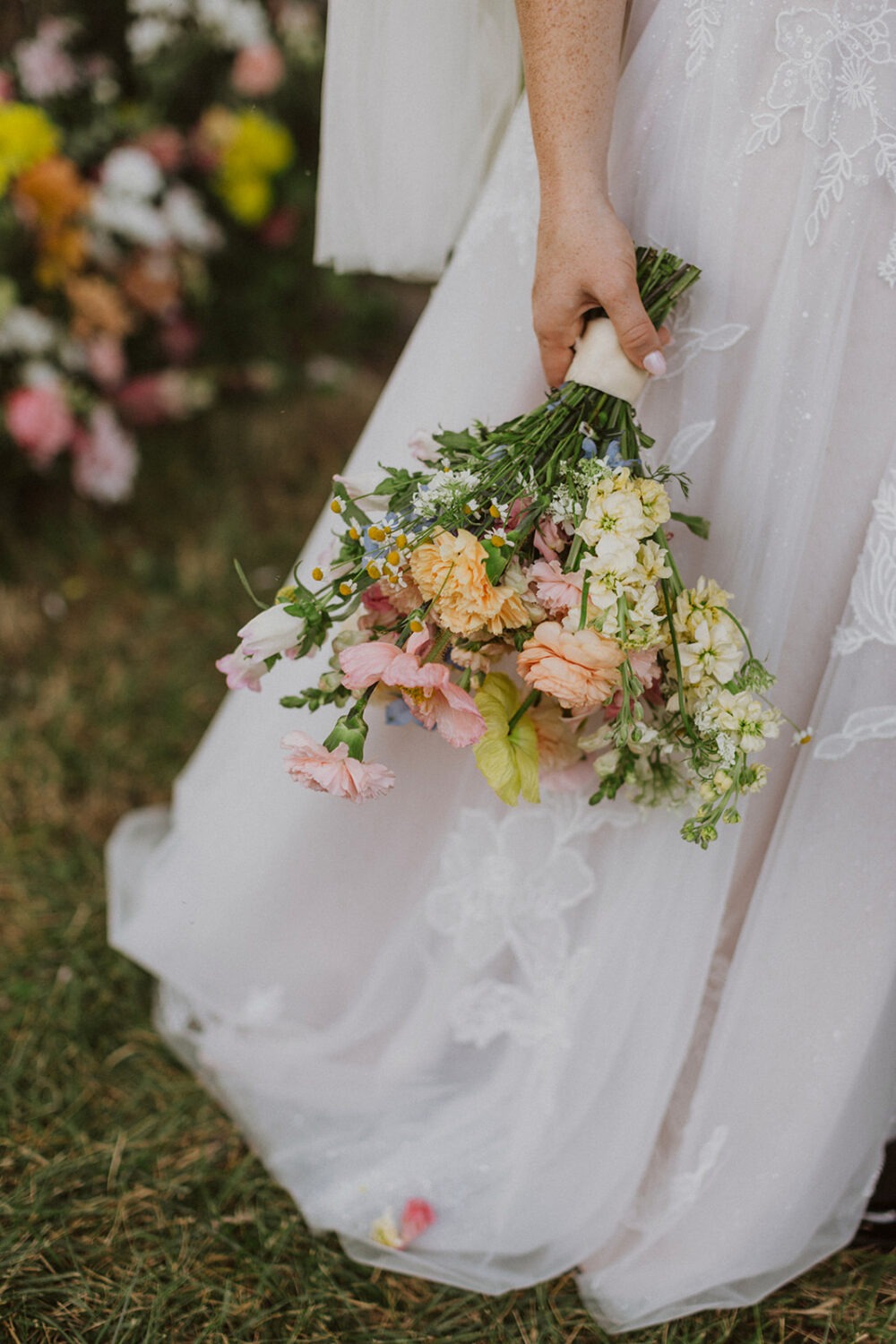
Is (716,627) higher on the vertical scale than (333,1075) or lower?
higher

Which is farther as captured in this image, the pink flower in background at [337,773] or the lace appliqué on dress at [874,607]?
the lace appliqué on dress at [874,607]

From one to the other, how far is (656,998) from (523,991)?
21 centimetres

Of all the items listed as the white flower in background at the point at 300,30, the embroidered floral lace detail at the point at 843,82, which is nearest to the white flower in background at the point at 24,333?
the white flower in background at the point at 300,30

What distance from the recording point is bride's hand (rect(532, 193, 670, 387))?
1.06 m

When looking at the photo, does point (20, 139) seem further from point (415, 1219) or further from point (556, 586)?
point (415, 1219)

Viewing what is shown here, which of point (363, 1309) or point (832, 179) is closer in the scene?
point (832, 179)

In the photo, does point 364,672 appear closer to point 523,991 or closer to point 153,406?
point 523,991

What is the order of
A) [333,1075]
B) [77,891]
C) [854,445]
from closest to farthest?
[854,445]
[333,1075]
[77,891]

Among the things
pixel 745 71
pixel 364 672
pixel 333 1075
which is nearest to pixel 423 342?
pixel 745 71

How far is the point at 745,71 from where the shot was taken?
1066mm

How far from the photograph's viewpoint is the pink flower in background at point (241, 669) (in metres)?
1.09

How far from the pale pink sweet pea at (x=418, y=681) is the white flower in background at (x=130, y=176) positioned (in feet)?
6.51

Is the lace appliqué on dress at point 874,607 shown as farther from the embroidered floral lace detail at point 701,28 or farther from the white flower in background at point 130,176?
the white flower in background at point 130,176

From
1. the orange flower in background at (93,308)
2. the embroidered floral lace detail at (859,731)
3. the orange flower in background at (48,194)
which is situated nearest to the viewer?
the embroidered floral lace detail at (859,731)
